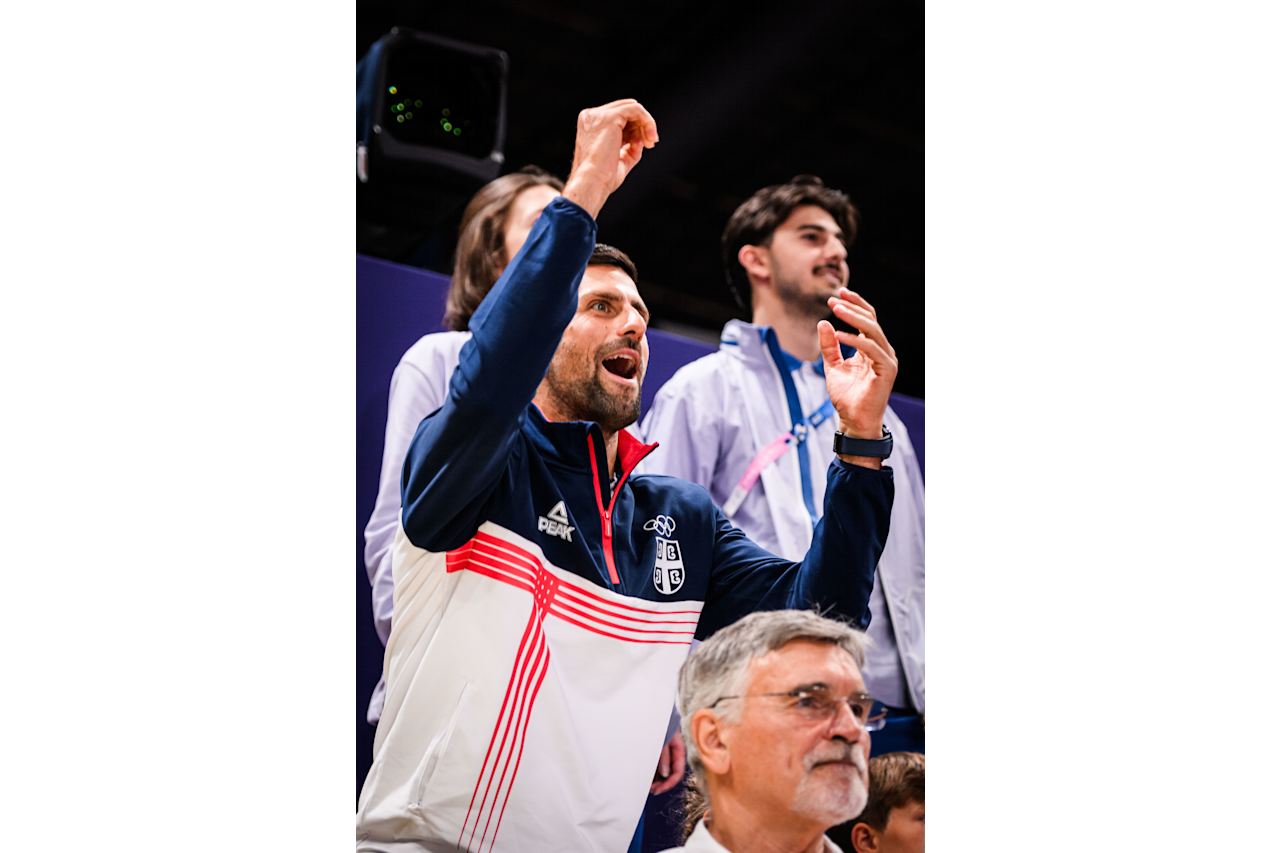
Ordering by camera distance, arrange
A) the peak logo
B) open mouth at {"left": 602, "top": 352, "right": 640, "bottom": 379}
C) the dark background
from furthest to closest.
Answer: the dark background
open mouth at {"left": 602, "top": 352, "right": 640, "bottom": 379}
the peak logo

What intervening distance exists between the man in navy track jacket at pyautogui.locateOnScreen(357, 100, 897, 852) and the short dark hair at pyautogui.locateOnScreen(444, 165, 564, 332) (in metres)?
0.13

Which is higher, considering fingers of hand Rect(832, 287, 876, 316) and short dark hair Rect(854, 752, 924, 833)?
fingers of hand Rect(832, 287, 876, 316)

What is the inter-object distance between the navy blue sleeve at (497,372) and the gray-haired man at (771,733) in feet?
1.68

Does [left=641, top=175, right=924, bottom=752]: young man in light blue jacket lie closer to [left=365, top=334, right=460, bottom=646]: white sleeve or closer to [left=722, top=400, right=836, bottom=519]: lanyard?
[left=722, top=400, right=836, bottom=519]: lanyard

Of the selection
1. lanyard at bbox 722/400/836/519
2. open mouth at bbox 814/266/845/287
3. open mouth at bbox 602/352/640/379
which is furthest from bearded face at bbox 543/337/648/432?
open mouth at bbox 814/266/845/287

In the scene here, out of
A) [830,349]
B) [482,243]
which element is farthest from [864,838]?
[482,243]

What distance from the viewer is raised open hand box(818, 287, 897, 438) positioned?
2.65 m

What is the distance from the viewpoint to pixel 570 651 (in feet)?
7.76

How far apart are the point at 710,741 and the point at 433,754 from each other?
1.58 ft

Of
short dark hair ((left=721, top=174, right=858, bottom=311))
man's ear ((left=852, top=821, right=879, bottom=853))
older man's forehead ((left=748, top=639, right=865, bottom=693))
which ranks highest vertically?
short dark hair ((left=721, top=174, right=858, bottom=311))

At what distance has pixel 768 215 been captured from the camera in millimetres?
2855

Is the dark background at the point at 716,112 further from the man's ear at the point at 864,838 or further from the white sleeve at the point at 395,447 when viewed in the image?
the man's ear at the point at 864,838
